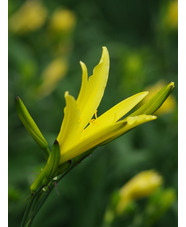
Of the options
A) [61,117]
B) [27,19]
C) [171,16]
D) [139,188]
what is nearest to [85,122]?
[139,188]

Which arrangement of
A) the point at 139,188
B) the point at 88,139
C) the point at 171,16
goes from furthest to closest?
the point at 171,16 → the point at 139,188 → the point at 88,139

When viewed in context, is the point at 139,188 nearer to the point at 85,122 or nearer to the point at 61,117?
the point at 61,117

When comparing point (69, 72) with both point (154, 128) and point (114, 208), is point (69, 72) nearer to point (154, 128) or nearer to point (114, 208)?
point (154, 128)

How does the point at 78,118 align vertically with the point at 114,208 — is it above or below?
above

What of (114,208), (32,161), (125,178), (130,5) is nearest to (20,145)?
(32,161)

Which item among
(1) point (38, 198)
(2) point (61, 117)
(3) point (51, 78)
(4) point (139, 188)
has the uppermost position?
(3) point (51, 78)

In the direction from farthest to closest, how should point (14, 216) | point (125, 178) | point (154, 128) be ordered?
1. point (154, 128)
2. point (125, 178)
3. point (14, 216)

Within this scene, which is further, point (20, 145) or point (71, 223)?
point (20, 145)

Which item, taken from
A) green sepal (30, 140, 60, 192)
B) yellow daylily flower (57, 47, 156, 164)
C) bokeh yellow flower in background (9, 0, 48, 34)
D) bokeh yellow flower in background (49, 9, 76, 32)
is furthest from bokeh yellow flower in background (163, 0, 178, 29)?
green sepal (30, 140, 60, 192)

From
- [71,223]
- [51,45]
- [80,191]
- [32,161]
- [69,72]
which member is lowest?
[71,223]
